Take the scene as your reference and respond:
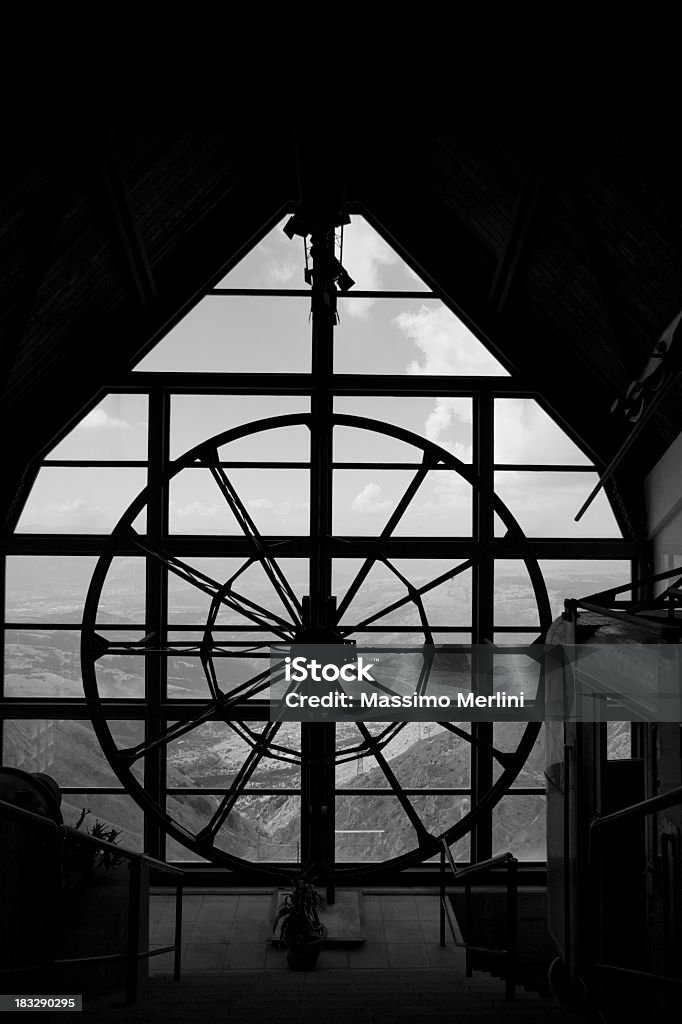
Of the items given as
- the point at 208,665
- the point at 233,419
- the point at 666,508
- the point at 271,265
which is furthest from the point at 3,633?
the point at 666,508

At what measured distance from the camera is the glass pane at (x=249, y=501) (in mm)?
12117

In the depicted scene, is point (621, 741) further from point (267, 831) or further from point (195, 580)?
point (195, 580)

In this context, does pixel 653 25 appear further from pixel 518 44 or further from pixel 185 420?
pixel 185 420

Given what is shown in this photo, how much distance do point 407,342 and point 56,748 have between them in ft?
24.7

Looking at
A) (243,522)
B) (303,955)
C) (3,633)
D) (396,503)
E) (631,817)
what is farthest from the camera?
(396,503)

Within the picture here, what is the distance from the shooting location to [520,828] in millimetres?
12133

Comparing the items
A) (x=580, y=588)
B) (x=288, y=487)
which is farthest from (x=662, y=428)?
(x=288, y=487)

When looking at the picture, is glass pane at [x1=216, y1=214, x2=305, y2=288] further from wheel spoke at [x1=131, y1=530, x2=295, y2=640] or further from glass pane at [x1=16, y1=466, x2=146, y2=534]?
wheel spoke at [x1=131, y1=530, x2=295, y2=640]

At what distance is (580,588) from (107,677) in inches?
268

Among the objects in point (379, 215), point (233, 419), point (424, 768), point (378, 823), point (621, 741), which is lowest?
point (378, 823)

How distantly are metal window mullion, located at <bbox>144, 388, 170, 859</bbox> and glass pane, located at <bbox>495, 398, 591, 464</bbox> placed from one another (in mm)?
4782

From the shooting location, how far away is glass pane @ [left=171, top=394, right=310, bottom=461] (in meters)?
12.2

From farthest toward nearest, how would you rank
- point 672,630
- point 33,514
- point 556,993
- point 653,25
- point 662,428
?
1. point 33,514
2. point 662,428
3. point 556,993
4. point 653,25
5. point 672,630

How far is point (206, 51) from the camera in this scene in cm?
692
